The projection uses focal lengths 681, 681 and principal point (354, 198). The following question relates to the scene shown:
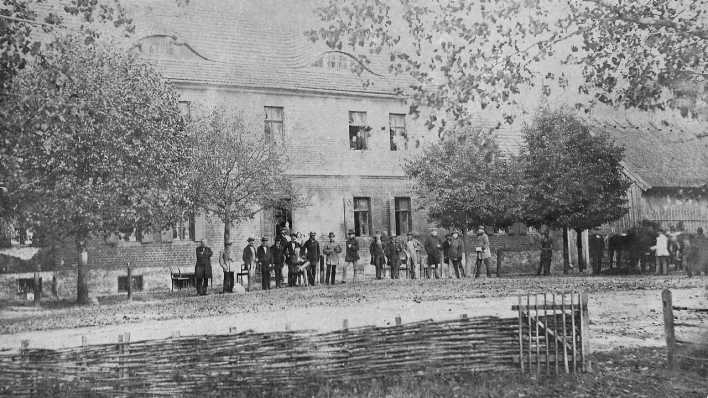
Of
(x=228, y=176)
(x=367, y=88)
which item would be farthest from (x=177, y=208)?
(x=367, y=88)

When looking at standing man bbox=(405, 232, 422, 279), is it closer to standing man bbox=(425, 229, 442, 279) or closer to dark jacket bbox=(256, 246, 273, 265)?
standing man bbox=(425, 229, 442, 279)

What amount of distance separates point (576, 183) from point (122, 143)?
4.38m

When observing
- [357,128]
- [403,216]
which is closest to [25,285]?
[357,128]

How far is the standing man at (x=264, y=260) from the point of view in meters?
6.09

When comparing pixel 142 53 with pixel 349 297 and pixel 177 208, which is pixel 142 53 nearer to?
pixel 177 208

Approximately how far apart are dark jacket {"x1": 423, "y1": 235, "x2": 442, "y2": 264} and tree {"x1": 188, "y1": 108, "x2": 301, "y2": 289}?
5.07ft

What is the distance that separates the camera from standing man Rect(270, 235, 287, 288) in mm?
6250

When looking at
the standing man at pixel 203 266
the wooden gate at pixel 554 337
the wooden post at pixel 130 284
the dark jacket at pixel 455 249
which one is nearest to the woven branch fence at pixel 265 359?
the wooden gate at pixel 554 337

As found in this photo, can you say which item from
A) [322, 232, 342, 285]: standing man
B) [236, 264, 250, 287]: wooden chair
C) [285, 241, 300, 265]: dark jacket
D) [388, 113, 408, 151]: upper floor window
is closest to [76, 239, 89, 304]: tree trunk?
[236, 264, 250, 287]: wooden chair

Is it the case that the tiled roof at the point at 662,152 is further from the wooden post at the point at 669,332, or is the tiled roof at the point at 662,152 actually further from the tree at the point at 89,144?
the tree at the point at 89,144

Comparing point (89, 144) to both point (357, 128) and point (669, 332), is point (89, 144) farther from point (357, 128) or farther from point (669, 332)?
point (669, 332)

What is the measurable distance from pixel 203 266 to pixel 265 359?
43.9 inches

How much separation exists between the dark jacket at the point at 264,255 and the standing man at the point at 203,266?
442mm

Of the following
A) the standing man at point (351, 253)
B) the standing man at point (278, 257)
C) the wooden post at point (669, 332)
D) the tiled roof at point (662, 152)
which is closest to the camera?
the wooden post at point (669, 332)
